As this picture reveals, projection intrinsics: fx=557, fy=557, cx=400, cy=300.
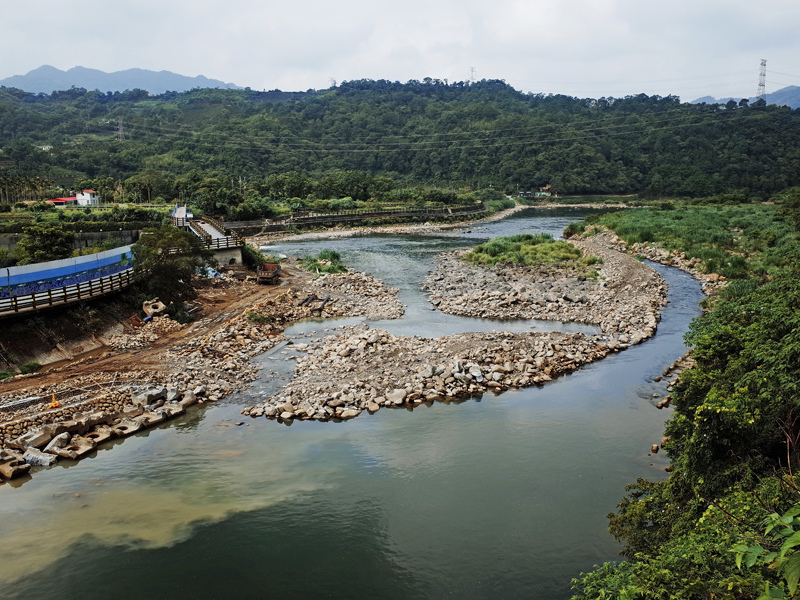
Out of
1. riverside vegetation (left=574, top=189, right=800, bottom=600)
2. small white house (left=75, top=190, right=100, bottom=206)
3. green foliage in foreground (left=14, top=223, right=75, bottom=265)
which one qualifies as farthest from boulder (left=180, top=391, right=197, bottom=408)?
small white house (left=75, top=190, right=100, bottom=206)

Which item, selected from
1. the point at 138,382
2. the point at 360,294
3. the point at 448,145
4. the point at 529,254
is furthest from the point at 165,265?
the point at 448,145

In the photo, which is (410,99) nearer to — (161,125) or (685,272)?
(161,125)

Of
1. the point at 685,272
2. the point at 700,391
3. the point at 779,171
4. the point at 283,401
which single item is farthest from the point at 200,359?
the point at 779,171

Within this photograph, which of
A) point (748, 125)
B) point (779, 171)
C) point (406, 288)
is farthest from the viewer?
point (748, 125)

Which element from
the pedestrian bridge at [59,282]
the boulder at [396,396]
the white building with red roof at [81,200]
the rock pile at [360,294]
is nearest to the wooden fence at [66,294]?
the pedestrian bridge at [59,282]

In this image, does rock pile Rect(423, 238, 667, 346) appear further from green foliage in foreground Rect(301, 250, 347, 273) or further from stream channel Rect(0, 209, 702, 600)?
stream channel Rect(0, 209, 702, 600)
